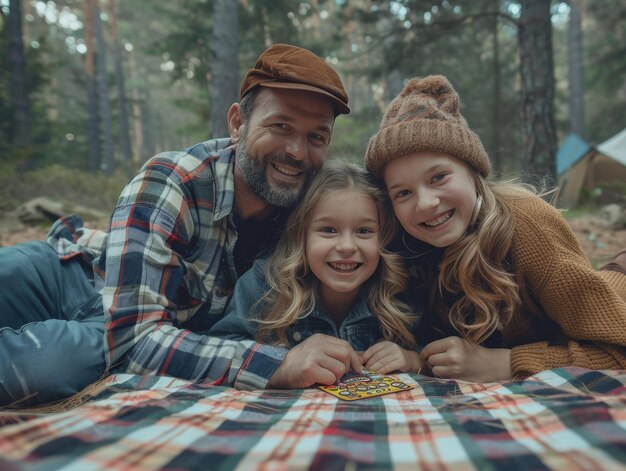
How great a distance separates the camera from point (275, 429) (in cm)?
125

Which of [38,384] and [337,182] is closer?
[38,384]

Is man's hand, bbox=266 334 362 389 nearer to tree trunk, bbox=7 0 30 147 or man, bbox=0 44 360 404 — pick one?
man, bbox=0 44 360 404

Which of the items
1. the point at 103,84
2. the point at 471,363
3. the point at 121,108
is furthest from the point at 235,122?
the point at 121,108

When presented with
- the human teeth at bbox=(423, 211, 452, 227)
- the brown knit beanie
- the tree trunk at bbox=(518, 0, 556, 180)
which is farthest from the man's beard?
the tree trunk at bbox=(518, 0, 556, 180)

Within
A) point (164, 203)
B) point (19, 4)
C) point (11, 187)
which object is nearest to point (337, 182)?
point (164, 203)

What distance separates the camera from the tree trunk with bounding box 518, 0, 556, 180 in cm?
543

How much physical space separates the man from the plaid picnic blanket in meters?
0.28

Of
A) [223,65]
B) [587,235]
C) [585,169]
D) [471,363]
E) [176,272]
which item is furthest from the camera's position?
[585,169]

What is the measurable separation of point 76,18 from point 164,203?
2634 centimetres

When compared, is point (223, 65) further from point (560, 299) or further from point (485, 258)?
point (560, 299)

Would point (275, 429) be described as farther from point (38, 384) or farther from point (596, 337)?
point (596, 337)

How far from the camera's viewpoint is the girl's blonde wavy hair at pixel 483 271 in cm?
201

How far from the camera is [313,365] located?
181 cm

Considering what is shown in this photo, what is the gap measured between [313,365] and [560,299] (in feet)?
3.35
